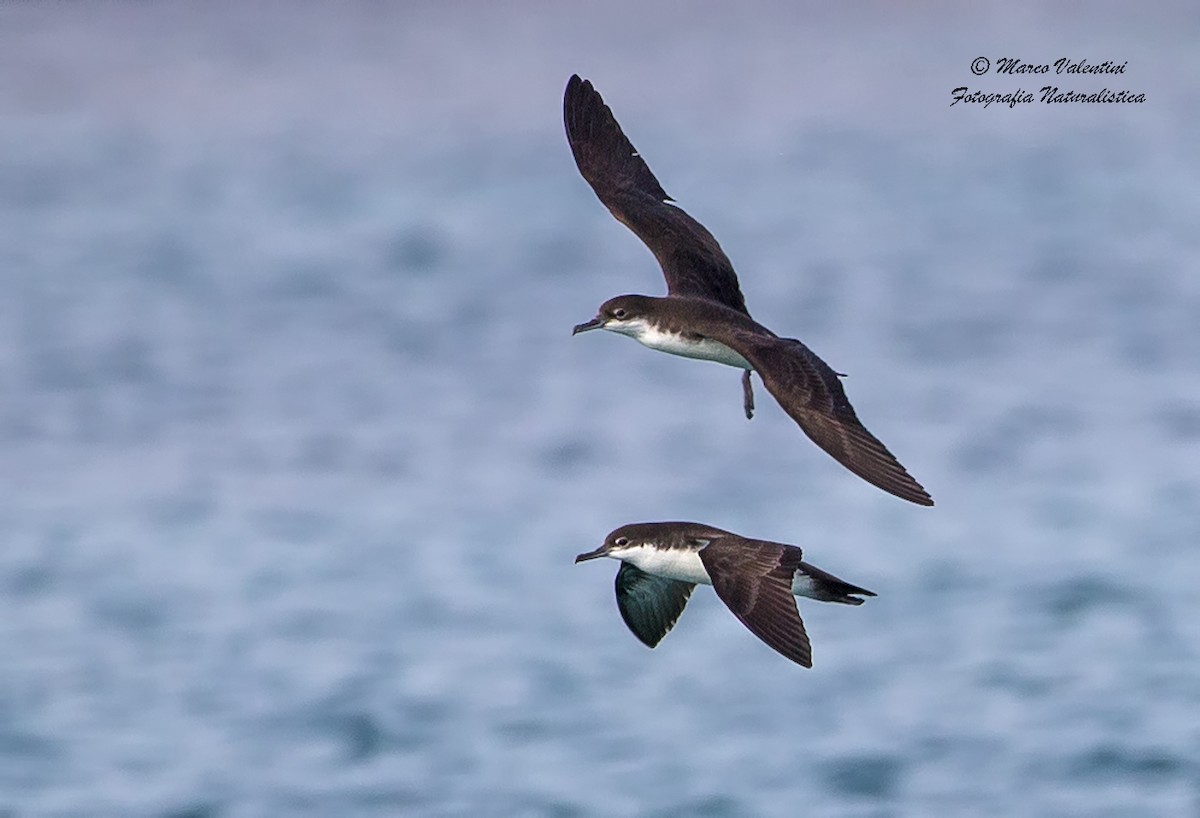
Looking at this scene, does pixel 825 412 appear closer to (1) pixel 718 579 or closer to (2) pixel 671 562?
(1) pixel 718 579

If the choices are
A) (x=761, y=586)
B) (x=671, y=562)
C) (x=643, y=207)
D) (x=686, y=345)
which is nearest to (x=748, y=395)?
(x=686, y=345)

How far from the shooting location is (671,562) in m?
10.8

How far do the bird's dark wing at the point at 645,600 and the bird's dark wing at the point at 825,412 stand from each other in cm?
152

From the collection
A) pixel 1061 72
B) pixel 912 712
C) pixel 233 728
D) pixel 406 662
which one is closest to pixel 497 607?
pixel 406 662

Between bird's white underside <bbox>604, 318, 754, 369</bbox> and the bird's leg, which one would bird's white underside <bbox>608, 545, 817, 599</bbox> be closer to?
the bird's leg

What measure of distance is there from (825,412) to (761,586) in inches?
29.1

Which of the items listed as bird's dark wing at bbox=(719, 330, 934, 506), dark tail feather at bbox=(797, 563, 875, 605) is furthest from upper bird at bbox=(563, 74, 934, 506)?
dark tail feather at bbox=(797, 563, 875, 605)

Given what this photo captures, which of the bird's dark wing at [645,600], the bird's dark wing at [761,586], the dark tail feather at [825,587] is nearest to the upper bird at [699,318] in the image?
the bird's dark wing at [761,586]

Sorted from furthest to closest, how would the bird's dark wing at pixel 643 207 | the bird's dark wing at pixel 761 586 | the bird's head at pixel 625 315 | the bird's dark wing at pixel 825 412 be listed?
the bird's dark wing at pixel 643 207 → the bird's head at pixel 625 315 → the bird's dark wing at pixel 761 586 → the bird's dark wing at pixel 825 412

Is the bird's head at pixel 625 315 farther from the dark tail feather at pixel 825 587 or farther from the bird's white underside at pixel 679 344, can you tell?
the dark tail feather at pixel 825 587

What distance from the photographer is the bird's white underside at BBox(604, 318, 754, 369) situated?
10812mm

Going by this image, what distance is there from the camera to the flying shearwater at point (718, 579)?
9.53m

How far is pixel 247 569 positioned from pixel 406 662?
246 centimetres

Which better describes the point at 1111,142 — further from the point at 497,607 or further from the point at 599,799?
the point at 599,799
